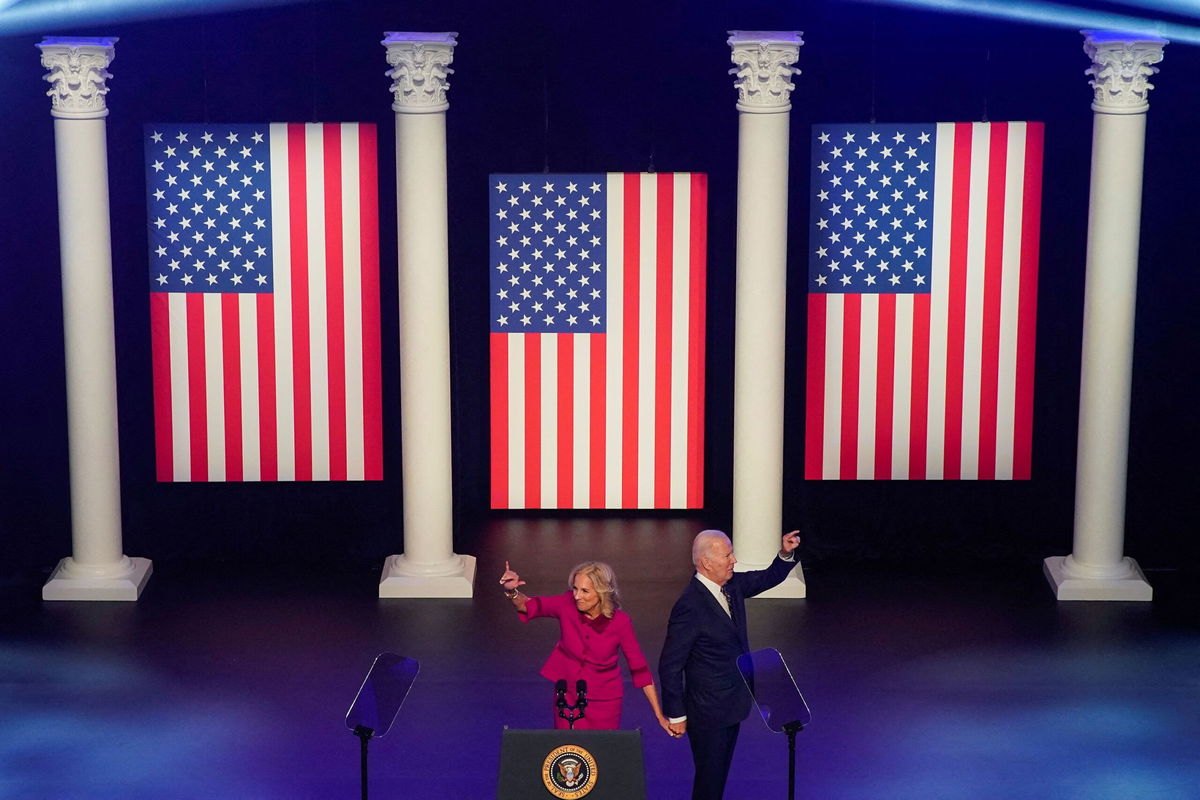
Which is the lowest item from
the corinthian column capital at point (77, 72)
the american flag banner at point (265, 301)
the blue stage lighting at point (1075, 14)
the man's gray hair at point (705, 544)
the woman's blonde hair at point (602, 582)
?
the woman's blonde hair at point (602, 582)

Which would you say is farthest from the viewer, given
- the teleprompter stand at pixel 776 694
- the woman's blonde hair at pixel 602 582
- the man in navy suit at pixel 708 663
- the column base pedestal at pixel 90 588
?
the column base pedestal at pixel 90 588

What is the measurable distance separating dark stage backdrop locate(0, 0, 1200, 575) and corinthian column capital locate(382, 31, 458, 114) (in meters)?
0.65

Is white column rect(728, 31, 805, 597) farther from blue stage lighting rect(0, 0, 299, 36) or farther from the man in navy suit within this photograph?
the man in navy suit

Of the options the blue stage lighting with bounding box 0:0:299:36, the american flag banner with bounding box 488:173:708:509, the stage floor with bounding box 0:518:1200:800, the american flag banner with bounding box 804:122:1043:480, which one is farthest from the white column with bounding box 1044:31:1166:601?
the blue stage lighting with bounding box 0:0:299:36

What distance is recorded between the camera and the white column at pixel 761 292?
12.2m

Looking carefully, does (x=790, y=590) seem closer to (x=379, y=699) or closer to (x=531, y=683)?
(x=531, y=683)

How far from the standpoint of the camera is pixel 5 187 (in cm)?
1309

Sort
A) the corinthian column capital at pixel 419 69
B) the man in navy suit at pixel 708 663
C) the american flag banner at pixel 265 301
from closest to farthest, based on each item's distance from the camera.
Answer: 1. the man in navy suit at pixel 708 663
2. the corinthian column capital at pixel 419 69
3. the american flag banner at pixel 265 301

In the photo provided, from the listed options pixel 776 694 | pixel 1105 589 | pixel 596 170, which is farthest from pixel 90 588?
pixel 1105 589

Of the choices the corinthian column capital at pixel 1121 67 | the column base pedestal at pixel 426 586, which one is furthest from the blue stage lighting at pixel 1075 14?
the column base pedestal at pixel 426 586

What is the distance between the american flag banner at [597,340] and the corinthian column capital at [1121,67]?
9.98ft

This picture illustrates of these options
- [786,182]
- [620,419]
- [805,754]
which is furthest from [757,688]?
[620,419]

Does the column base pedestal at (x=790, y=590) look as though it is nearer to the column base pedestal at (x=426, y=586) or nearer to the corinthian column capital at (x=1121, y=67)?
the column base pedestal at (x=426, y=586)

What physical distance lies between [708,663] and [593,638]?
595 mm
